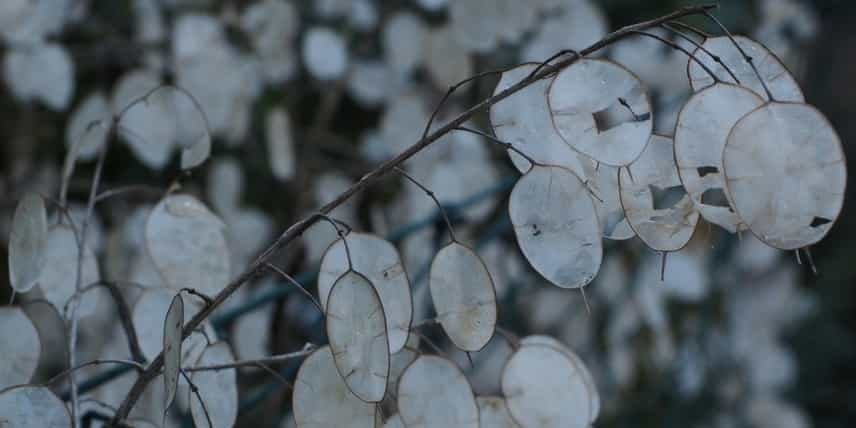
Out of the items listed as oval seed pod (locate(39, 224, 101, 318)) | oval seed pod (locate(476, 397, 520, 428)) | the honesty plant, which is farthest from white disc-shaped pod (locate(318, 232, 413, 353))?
oval seed pod (locate(39, 224, 101, 318))

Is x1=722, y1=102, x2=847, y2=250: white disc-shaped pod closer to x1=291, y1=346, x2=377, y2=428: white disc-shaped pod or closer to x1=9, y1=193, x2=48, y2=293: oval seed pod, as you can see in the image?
x1=291, y1=346, x2=377, y2=428: white disc-shaped pod

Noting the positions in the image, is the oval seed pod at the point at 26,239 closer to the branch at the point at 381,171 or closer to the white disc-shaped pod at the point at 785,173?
the branch at the point at 381,171

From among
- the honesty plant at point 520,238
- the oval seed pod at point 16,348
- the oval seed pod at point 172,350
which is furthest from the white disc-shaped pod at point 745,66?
the oval seed pod at point 16,348

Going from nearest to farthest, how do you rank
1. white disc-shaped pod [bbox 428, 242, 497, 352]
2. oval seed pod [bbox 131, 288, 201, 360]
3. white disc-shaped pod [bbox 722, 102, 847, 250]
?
white disc-shaped pod [bbox 722, 102, 847, 250] → white disc-shaped pod [bbox 428, 242, 497, 352] → oval seed pod [bbox 131, 288, 201, 360]

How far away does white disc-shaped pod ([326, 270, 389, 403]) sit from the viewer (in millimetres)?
519

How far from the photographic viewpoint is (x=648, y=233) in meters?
0.54

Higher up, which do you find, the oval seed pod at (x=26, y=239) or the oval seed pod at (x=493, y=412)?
the oval seed pod at (x=26, y=239)

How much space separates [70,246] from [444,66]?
0.65 metres

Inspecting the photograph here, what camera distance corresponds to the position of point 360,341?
0.52 metres

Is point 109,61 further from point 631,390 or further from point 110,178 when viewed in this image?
point 631,390

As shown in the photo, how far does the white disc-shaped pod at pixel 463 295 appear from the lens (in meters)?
0.58

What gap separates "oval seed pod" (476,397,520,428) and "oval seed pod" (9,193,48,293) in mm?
260

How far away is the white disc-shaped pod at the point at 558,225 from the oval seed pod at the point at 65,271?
0.31 meters

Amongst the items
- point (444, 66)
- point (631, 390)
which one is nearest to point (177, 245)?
point (444, 66)
